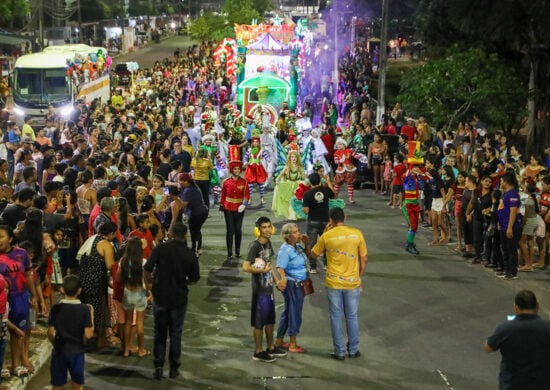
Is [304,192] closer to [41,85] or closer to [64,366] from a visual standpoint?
[64,366]

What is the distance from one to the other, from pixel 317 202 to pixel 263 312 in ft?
12.4

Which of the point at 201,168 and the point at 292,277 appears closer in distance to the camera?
the point at 292,277

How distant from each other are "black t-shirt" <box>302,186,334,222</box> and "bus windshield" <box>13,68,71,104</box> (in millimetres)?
18847

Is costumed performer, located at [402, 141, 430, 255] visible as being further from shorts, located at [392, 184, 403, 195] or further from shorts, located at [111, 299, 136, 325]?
shorts, located at [111, 299, 136, 325]

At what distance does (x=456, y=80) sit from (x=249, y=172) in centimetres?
878

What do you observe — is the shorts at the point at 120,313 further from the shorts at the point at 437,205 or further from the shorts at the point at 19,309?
the shorts at the point at 437,205

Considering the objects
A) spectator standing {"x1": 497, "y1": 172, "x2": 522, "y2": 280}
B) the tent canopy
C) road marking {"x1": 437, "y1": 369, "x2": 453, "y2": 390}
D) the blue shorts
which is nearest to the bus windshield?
the tent canopy

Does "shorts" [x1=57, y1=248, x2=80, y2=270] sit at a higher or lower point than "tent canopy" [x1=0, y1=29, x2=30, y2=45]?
lower

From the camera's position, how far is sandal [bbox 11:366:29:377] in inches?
358

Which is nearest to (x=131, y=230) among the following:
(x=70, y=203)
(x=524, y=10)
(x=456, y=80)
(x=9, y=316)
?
(x=70, y=203)

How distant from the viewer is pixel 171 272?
930 centimetres

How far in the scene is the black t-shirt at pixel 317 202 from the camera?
1340 cm

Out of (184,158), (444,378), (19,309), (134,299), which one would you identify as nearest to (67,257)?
(134,299)

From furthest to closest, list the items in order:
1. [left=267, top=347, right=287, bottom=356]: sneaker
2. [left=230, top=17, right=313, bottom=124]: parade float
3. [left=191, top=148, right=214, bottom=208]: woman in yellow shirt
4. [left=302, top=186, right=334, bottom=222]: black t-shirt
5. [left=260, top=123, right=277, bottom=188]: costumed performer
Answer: [left=230, top=17, right=313, bottom=124]: parade float
[left=260, top=123, right=277, bottom=188]: costumed performer
[left=191, top=148, right=214, bottom=208]: woman in yellow shirt
[left=302, top=186, right=334, bottom=222]: black t-shirt
[left=267, top=347, right=287, bottom=356]: sneaker
